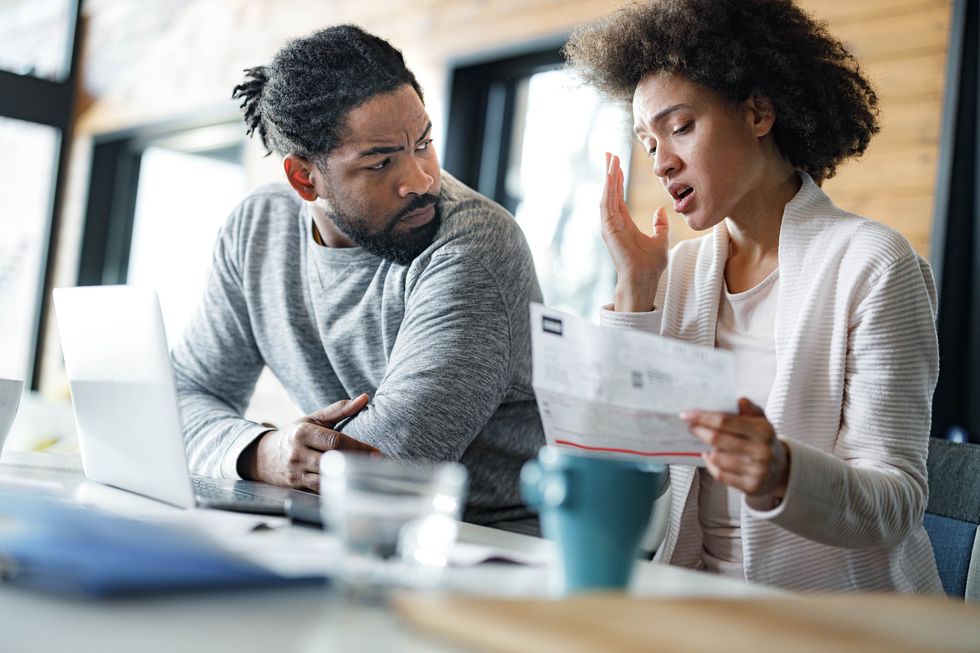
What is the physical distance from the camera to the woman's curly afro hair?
150 centimetres

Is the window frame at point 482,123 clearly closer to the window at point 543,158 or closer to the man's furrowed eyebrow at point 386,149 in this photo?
the window at point 543,158

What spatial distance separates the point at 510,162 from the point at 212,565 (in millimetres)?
3102

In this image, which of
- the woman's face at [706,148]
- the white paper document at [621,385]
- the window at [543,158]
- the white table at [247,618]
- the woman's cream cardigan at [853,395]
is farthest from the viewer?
the window at [543,158]

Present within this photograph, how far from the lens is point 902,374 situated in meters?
1.25

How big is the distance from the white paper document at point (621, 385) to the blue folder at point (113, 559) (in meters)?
0.32

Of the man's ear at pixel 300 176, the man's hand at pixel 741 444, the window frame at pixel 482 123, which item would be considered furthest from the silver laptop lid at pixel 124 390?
the window frame at pixel 482 123

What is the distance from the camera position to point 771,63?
1.50 metres

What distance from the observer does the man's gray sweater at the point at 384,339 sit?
151 centimetres

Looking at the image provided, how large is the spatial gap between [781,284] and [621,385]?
582mm

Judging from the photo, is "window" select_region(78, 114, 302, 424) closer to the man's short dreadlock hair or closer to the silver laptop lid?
the man's short dreadlock hair

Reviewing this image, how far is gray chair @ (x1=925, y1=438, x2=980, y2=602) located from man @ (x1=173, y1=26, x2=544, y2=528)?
1.98 feet

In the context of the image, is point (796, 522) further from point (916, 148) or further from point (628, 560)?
point (916, 148)

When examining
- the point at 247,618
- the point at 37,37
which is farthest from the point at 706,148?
the point at 37,37

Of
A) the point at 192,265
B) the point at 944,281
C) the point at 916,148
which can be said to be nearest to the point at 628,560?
the point at 944,281
